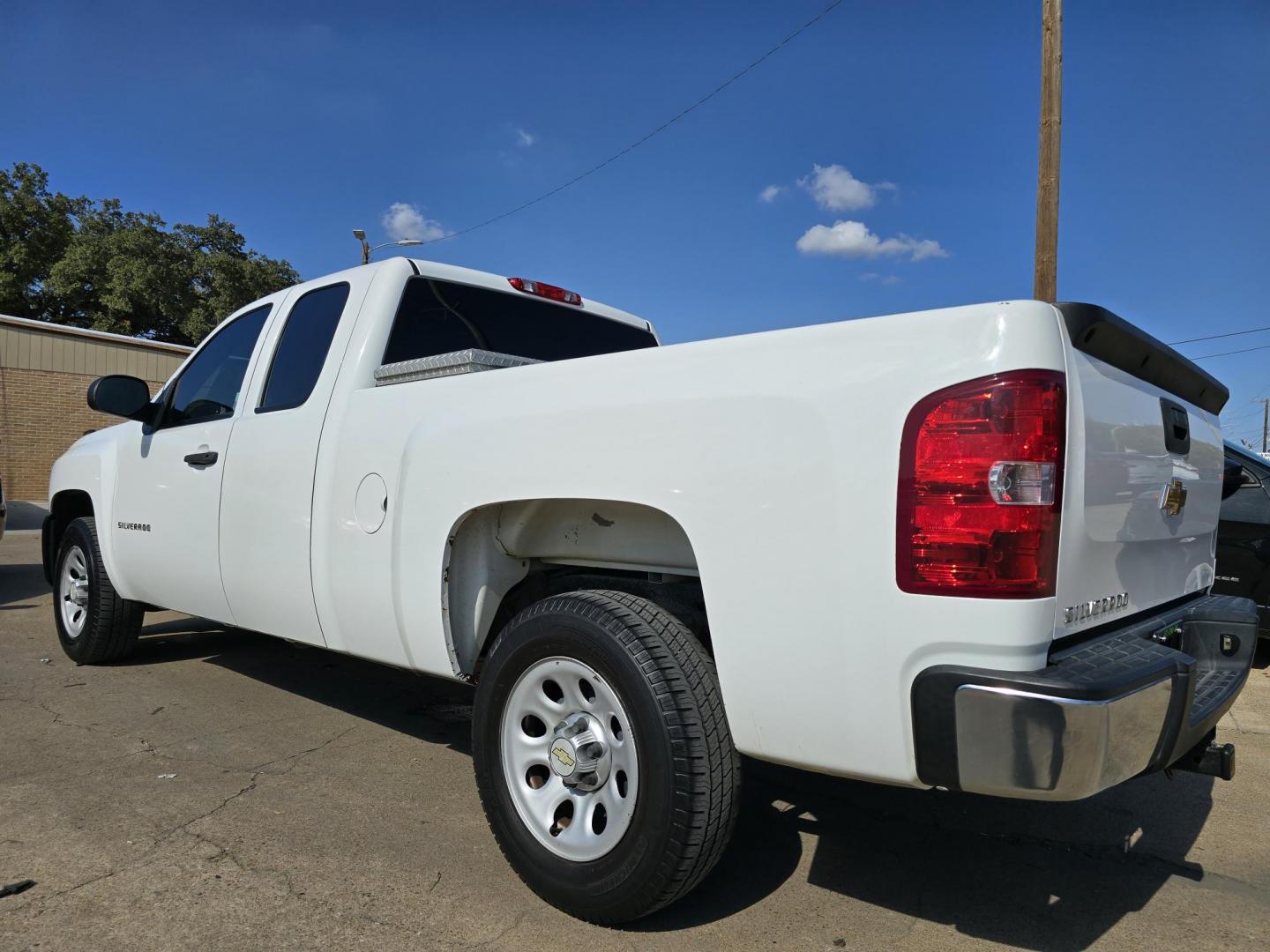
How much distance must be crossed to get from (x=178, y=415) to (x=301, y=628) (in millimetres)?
1697

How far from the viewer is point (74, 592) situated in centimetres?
538

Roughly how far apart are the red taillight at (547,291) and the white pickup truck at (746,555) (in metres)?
0.52

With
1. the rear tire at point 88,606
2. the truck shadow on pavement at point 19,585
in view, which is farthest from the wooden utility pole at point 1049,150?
the truck shadow on pavement at point 19,585

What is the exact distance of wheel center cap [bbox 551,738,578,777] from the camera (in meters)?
2.43

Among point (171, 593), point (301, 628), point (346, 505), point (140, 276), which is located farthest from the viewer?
point (140, 276)

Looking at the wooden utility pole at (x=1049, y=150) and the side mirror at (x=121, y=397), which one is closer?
the side mirror at (x=121, y=397)

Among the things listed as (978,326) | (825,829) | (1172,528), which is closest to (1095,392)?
(978,326)

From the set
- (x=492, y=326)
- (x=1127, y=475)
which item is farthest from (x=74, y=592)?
(x=1127, y=475)

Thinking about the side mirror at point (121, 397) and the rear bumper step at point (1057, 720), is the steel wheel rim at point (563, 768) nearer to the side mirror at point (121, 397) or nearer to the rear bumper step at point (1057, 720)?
the rear bumper step at point (1057, 720)

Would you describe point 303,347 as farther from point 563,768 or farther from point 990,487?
point 990,487

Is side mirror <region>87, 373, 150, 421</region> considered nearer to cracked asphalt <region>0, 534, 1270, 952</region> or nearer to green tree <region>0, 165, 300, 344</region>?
cracked asphalt <region>0, 534, 1270, 952</region>

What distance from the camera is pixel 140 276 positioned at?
103ft

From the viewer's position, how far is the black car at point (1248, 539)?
227 inches

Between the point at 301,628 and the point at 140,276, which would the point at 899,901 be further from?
the point at 140,276
